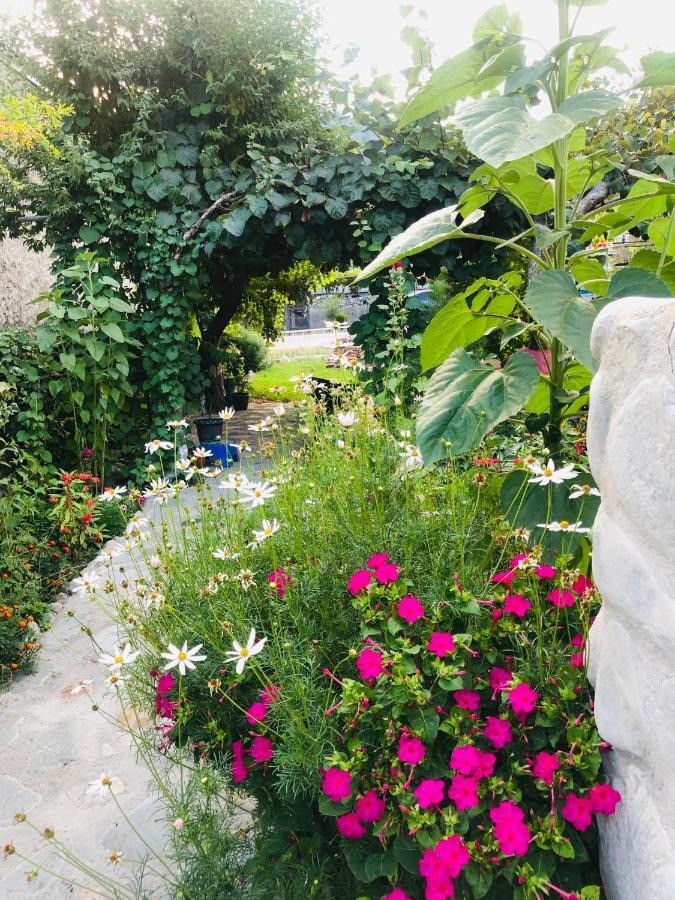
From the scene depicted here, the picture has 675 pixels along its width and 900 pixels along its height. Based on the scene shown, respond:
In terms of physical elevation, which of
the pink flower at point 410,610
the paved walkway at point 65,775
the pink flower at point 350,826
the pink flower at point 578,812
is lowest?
the paved walkway at point 65,775

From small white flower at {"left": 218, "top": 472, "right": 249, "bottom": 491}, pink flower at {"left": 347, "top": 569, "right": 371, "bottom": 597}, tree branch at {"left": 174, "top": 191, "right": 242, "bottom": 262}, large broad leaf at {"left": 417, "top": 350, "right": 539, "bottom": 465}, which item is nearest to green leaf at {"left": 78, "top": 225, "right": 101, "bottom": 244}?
tree branch at {"left": 174, "top": 191, "right": 242, "bottom": 262}

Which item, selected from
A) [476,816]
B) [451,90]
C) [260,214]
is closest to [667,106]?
[260,214]

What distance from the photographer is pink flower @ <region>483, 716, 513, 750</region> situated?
1.09 metres

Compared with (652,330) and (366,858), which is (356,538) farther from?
(652,330)

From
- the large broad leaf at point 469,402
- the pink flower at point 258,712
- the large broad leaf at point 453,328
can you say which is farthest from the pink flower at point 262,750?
the large broad leaf at point 453,328

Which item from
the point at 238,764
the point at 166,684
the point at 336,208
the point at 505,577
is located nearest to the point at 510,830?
the point at 505,577

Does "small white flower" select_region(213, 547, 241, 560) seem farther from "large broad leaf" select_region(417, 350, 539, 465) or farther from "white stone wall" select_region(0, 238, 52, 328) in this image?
"white stone wall" select_region(0, 238, 52, 328)

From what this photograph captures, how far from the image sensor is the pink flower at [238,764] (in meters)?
1.26

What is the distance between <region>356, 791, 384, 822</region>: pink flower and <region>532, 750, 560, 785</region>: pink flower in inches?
10.4

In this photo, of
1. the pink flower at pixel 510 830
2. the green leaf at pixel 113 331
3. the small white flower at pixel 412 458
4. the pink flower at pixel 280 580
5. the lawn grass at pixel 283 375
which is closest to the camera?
the pink flower at pixel 510 830

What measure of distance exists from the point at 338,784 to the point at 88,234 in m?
3.78

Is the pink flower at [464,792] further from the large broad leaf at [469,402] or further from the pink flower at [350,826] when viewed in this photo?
the large broad leaf at [469,402]

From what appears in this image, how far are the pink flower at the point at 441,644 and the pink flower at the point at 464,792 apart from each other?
196 millimetres

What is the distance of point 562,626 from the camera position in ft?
4.42
